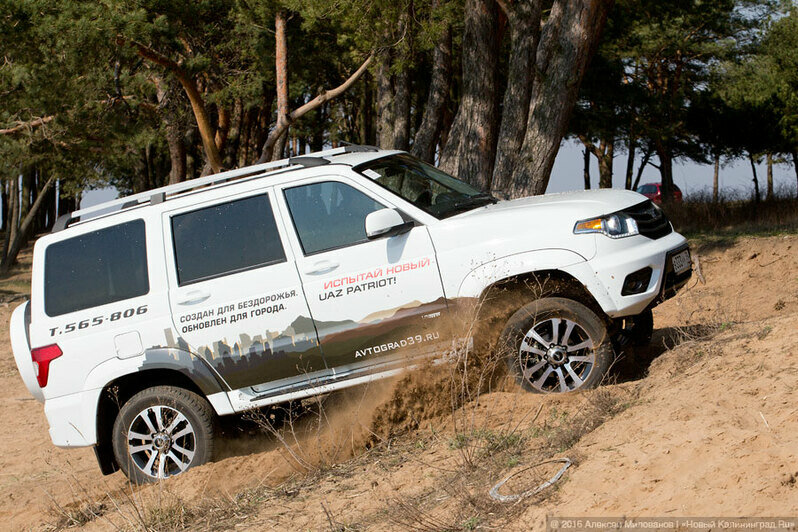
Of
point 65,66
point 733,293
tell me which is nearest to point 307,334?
point 733,293

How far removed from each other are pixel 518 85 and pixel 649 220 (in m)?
7.50

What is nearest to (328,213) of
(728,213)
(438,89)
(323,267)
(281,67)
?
(323,267)

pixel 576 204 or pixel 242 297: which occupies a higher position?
pixel 576 204

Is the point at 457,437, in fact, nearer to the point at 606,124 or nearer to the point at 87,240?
the point at 87,240

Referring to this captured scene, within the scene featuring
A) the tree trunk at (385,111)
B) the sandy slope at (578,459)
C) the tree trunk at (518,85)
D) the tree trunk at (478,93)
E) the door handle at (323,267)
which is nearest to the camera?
the sandy slope at (578,459)

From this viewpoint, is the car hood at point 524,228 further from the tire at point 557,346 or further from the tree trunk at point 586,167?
the tree trunk at point 586,167

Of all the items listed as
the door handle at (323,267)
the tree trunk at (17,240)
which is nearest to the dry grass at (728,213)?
the door handle at (323,267)

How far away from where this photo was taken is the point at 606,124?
3047 centimetres

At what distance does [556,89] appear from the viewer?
39.6ft

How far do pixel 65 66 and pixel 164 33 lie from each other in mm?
2012

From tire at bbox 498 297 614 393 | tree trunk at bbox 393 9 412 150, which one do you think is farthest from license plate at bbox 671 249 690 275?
tree trunk at bbox 393 9 412 150

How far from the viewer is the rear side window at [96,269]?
676 centimetres

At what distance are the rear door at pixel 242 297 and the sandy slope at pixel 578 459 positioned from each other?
0.63 meters

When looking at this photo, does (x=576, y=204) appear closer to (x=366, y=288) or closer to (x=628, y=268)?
(x=628, y=268)
